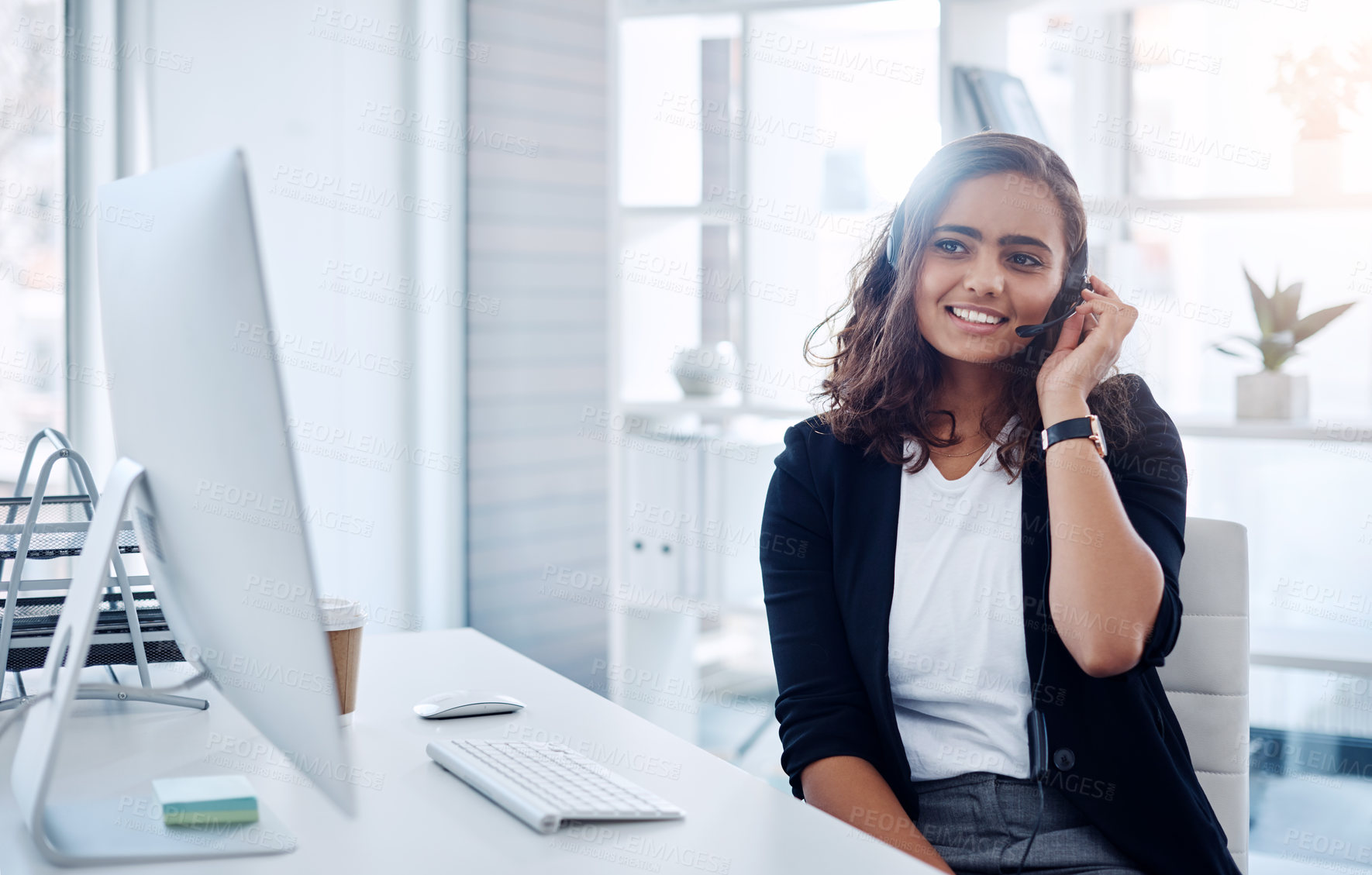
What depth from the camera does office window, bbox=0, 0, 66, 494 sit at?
240 centimetres

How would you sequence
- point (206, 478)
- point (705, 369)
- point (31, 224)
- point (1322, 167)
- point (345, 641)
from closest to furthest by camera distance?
point (206, 478), point (345, 641), point (1322, 167), point (31, 224), point (705, 369)

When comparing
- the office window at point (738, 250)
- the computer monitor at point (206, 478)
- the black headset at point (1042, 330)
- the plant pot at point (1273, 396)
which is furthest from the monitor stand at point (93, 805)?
the plant pot at point (1273, 396)

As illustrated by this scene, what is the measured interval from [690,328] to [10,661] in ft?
6.81

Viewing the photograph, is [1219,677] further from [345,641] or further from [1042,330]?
[345,641]

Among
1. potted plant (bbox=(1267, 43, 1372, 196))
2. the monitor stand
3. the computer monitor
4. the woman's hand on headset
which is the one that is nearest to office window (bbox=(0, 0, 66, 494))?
the computer monitor

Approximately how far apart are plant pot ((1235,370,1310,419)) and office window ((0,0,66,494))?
250cm

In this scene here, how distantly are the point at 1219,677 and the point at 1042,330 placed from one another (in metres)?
0.47

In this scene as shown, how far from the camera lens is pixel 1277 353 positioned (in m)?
2.16

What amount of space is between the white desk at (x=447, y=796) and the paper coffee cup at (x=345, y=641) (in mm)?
39

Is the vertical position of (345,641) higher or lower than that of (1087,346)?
lower

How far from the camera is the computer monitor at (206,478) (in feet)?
2.30

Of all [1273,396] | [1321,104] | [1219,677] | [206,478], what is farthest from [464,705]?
[1321,104]

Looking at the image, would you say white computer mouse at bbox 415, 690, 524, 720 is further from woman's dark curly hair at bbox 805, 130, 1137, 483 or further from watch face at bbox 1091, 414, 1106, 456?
watch face at bbox 1091, 414, 1106, 456

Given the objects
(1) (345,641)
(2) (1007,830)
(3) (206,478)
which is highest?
(3) (206,478)
